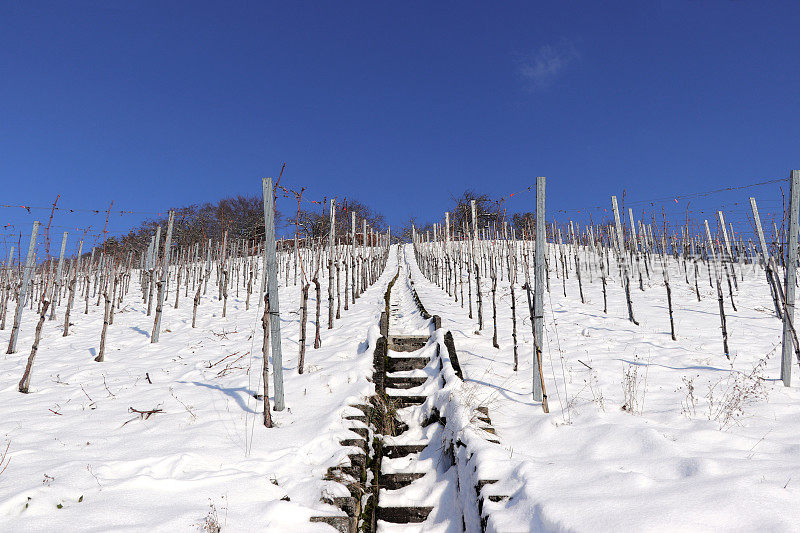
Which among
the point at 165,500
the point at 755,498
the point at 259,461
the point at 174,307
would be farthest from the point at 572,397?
the point at 174,307

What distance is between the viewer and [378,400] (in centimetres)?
568

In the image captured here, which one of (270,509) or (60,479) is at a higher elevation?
(60,479)

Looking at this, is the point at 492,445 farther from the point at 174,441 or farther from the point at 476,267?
the point at 476,267

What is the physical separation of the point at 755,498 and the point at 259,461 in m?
4.23

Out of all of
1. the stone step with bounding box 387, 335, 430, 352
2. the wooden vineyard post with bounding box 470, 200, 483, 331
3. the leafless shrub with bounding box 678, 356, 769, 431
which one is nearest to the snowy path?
the stone step with bounding box 387, 335, 430, 352

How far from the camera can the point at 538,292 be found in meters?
5.34

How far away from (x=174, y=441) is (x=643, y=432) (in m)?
5.22

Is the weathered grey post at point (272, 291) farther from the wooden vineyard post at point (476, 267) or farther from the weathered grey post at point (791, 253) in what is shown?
the weathered grey post at point (791, 253)

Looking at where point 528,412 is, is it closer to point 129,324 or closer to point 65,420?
point 65,420

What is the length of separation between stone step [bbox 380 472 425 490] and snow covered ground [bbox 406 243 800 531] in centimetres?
117

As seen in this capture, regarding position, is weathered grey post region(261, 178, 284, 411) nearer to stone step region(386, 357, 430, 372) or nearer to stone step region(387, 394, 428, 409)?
stone step region(387, 394, 428, 409)

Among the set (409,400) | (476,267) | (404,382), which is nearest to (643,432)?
(409,400)

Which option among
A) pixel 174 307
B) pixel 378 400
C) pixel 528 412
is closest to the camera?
pixel 528 412

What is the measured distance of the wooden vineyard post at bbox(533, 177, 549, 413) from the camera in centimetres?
531
